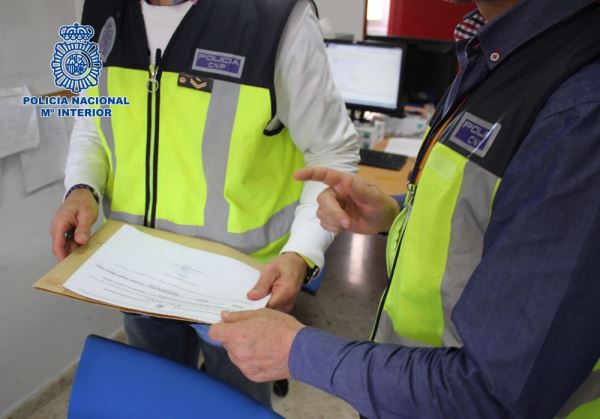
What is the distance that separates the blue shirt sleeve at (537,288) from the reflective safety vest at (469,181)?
0.10ft

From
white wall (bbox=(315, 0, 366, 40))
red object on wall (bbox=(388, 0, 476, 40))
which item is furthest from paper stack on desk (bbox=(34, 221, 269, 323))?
red object on wall (bbox=(388, 0, 476, 40))

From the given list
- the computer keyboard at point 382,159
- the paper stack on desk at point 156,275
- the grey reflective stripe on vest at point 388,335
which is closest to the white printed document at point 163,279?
the paper stack on desk at point 156,275

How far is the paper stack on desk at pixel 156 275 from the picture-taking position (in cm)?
84

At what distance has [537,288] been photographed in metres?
0.49

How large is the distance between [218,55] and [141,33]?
0.19 m

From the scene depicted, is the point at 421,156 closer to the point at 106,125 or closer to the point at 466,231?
the point at 466,231

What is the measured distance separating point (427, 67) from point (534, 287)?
8.25 ft

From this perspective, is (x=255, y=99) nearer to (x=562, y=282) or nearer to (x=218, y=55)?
(x=218, y=55)

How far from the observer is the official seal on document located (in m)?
1.16

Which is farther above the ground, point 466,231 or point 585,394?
point 466,231

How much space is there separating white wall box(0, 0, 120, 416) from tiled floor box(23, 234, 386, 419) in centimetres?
18

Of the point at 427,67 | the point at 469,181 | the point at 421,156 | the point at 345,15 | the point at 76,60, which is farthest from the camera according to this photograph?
the point at 345,15

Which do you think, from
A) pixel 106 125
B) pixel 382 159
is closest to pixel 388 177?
pixel 382 159

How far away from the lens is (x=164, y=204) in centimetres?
110
